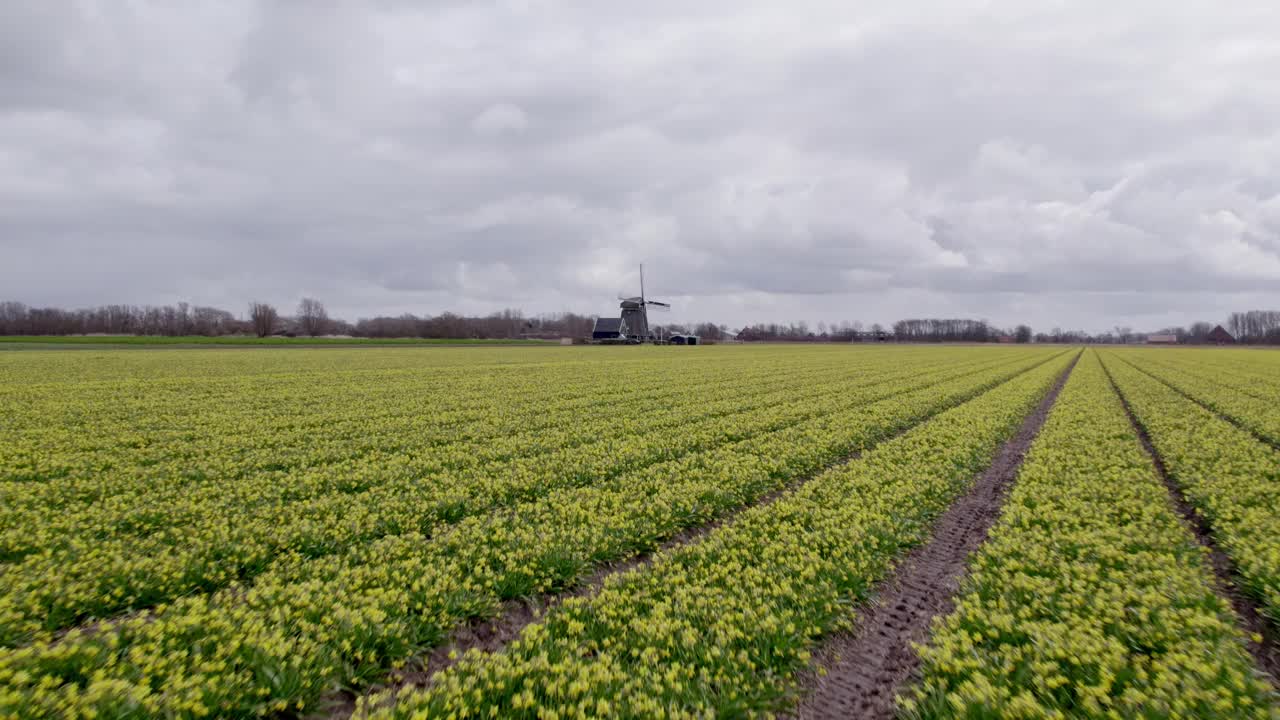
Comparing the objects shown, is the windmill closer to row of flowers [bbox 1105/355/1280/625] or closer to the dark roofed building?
the dark roofed building

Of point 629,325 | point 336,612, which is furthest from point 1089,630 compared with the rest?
point 629,325

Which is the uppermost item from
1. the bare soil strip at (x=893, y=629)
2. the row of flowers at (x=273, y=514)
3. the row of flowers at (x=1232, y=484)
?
the row of flowers at (x=273, y=514)

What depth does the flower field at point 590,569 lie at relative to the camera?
5035mm

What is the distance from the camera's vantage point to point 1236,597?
7328 millimetres

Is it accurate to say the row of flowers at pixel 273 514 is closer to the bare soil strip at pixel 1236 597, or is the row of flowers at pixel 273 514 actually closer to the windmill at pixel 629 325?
the bare soil strip at pixel 1236 597

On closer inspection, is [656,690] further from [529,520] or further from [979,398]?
[979,398]

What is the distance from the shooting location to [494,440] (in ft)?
52.8

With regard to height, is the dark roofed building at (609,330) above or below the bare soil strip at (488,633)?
above

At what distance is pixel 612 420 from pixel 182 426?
538 inches

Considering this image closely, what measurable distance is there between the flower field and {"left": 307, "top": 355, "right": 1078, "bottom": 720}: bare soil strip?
4cm

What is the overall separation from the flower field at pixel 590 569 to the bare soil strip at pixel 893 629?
0.51ft

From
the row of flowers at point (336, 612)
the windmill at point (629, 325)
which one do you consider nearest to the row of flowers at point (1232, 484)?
the row of flowers at point (336, 612)

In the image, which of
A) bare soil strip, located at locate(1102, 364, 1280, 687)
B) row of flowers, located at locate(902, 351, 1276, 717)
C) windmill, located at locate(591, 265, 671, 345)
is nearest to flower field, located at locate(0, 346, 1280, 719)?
row of flowers, located at locate(902, 351, 1276, 717)

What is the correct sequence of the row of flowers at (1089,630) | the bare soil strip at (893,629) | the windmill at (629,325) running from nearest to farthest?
the row of flowers at (1089,630), the bare soil strip at (893,629), the windmill at (629,325)
